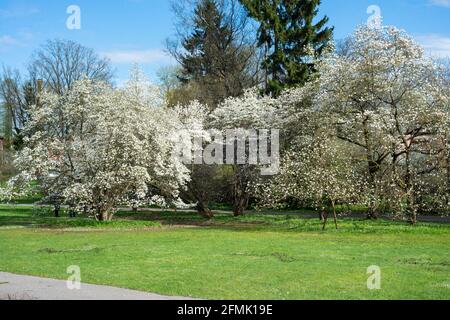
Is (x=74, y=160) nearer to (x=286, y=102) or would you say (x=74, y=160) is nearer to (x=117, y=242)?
(x=117, y=242)

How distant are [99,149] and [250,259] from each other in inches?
483

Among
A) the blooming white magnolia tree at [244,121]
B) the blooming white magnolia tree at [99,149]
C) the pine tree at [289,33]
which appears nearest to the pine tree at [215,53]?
the pine tree at [289,33]

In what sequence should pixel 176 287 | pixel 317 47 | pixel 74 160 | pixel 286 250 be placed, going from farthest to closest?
pixel 317 47 < pixel 74 160 < pixel 286 250 < pixel 176 287

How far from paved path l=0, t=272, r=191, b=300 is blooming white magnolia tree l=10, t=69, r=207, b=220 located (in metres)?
12.8

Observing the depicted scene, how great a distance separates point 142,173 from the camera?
22.4 metres

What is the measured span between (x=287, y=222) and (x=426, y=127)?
294 inches

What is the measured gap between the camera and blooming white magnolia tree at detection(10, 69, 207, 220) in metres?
22.6

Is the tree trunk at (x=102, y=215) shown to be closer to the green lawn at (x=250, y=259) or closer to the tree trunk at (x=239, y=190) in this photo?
the green lawn at (x=250, y=259)

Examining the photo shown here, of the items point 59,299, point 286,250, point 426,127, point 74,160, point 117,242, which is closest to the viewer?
point 59,299

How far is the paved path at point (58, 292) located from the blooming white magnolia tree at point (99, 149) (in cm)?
1276

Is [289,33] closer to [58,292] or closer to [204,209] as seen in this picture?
[204,209]

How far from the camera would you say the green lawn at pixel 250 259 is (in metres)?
9.08

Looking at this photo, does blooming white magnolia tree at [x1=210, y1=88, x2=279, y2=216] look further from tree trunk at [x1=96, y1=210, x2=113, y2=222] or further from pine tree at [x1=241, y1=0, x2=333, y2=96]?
pine tree at [x1=241, y1=0, x2=333, y2=96]

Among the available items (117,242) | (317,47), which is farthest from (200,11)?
(117,242)
